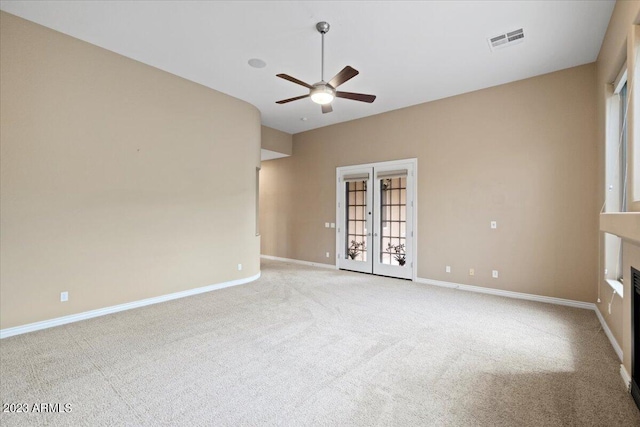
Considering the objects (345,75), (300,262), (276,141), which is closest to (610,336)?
(345,75)

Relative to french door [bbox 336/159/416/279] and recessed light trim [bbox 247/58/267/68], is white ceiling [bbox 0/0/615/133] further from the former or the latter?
french door [bbox 336/159/416/279]

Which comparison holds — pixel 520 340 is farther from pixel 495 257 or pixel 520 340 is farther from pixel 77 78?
pixel 77 78

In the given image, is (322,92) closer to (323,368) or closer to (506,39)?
(506,39)

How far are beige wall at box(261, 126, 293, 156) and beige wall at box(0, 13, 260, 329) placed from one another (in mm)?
1671

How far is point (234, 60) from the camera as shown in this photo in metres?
4.12

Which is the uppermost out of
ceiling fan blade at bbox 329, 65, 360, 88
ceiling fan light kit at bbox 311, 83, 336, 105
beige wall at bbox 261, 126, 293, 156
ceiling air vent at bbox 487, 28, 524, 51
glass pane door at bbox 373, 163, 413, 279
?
ceiling air vent at bbox 487, 28, 524, 51

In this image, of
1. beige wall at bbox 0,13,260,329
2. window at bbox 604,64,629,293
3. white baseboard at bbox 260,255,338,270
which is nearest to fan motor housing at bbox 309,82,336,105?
beige wall at bbox 0,13,260,329

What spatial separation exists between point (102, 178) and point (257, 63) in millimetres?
2568

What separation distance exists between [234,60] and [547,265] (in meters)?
5.38

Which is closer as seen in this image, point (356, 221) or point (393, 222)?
point (393, 222)

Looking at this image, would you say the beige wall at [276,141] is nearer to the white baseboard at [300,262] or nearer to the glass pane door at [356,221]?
the glass pane door at [356,221]

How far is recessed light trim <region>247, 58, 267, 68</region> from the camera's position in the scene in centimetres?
411

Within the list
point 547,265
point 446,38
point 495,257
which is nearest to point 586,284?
point 547,265

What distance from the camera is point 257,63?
13.8 feet
